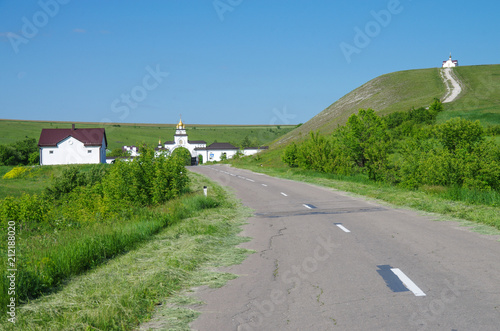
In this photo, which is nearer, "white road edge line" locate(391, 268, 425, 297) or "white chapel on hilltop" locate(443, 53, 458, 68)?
"white road edge line" locate(391, 268, 425, 297)

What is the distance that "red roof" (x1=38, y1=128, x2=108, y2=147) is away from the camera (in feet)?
300

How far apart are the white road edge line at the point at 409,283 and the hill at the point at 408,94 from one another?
80.0 metres

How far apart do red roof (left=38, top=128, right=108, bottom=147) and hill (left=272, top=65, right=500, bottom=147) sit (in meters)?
44.0

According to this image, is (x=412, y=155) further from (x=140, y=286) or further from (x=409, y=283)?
(x=140, y=286)

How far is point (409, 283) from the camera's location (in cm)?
621

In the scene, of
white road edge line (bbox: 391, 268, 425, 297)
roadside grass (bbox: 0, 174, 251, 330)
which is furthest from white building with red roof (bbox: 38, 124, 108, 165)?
white road edge line (bbox: 391, 268, 425, 297)

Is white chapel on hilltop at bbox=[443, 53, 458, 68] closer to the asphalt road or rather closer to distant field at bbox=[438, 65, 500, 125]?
distant field at bbox=[438, 65, 500, 125]

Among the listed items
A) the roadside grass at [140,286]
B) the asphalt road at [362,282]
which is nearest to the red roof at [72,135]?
the roadside grass at [140,286]

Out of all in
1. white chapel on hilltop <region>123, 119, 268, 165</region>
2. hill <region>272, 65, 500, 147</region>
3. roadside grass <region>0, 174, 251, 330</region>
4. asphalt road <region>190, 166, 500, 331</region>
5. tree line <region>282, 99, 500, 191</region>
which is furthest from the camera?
white chapel on hilltop <region>123, 119, 268, 165</region>

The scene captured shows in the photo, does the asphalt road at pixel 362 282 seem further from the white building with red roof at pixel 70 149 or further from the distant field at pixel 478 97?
the white building with red roof at pixel 70 149

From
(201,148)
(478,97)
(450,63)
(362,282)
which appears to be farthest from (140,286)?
(450,63)

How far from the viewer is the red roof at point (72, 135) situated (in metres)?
91.5

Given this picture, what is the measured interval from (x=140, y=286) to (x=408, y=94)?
118m

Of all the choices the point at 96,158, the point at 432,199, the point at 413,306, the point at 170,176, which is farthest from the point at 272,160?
the point at 413,306
